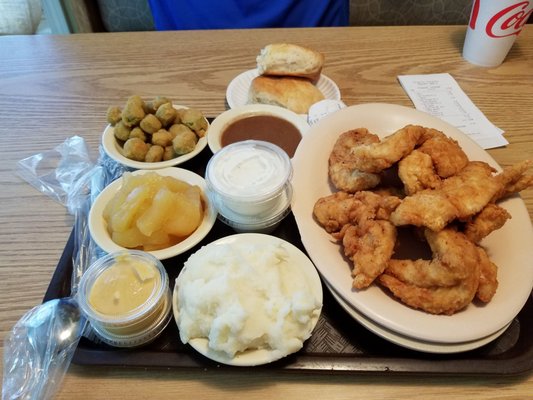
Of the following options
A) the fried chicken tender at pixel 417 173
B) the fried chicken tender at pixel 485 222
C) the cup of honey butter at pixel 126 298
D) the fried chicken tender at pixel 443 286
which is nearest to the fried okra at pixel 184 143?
the cup of honey butter at pixel 126 298

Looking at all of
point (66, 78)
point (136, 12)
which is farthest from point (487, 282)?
point (136, 12)

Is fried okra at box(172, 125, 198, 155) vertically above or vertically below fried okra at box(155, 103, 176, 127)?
below

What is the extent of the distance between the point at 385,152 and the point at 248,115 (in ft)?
2.63

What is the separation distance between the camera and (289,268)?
4.11 feet

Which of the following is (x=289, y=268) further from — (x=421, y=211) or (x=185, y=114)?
(x=185, y=114)

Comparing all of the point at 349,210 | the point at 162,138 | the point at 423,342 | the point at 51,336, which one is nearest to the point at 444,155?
the point at 349,210

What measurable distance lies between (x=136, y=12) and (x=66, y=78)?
140 cm

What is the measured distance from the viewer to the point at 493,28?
7.50 feet

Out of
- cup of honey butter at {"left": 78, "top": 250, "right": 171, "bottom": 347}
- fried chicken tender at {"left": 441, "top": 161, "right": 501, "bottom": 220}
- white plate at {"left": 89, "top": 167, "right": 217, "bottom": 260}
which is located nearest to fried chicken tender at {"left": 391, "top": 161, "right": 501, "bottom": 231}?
fried chicken tender at {"left": 441, "top": 161, "right": 501, "bottom": 220}

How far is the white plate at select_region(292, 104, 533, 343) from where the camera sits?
1.13 metres

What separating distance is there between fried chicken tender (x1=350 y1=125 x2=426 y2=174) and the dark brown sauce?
0.44 meters

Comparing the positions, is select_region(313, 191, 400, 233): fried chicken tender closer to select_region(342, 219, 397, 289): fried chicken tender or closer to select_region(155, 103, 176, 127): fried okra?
select_region(342, 219, 397, 289): fried chicken tender

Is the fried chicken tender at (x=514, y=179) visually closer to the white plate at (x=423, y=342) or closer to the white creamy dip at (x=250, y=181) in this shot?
the white plate at (x=423, y=342)

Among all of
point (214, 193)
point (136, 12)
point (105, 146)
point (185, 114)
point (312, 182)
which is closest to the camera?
point (214, 193)
